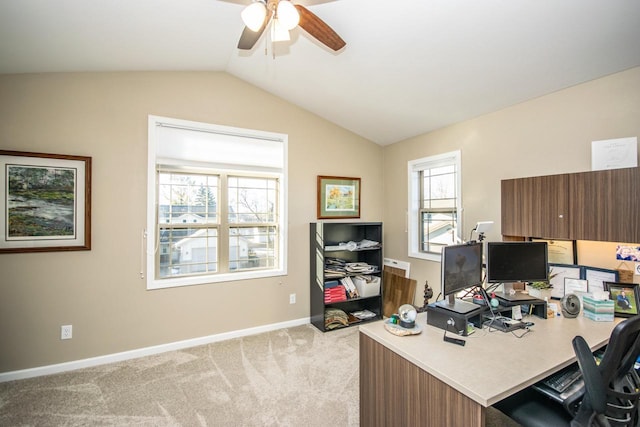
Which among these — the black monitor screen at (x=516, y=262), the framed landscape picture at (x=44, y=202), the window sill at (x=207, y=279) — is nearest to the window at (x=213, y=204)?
the window sill at (x=207, y=279)

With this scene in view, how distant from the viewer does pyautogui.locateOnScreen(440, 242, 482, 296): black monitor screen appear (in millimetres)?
1777

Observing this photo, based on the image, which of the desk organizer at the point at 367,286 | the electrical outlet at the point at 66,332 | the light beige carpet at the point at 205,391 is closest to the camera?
the light beige carpet at the point at 205,391

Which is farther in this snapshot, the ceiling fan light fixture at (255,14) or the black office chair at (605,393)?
the ceiling fan light fixture at (255,14)

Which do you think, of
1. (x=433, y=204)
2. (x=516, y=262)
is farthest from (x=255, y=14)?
(x=433, y=204)

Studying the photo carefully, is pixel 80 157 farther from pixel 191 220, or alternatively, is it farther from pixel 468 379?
pixel 468 379

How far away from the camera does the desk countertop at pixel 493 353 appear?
3.88 feet

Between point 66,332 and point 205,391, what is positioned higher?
point 66,332

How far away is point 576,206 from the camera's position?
2.01 m

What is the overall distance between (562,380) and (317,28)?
7.56 ft

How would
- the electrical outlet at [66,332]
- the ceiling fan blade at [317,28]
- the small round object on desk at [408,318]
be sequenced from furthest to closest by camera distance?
the electrical outlet at [66,332] → the small round object on desk at [408,318] → the ceiling fan blade at [317,28]

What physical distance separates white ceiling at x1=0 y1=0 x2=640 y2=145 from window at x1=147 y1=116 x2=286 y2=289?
0.73 metres

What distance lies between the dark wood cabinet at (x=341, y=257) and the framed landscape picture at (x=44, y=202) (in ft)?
7.56

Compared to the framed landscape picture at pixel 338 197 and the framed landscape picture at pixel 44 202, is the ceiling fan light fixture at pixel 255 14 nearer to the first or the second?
the framed landscape picture at pixel 44 202

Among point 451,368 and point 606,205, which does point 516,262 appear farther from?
point 451,368
